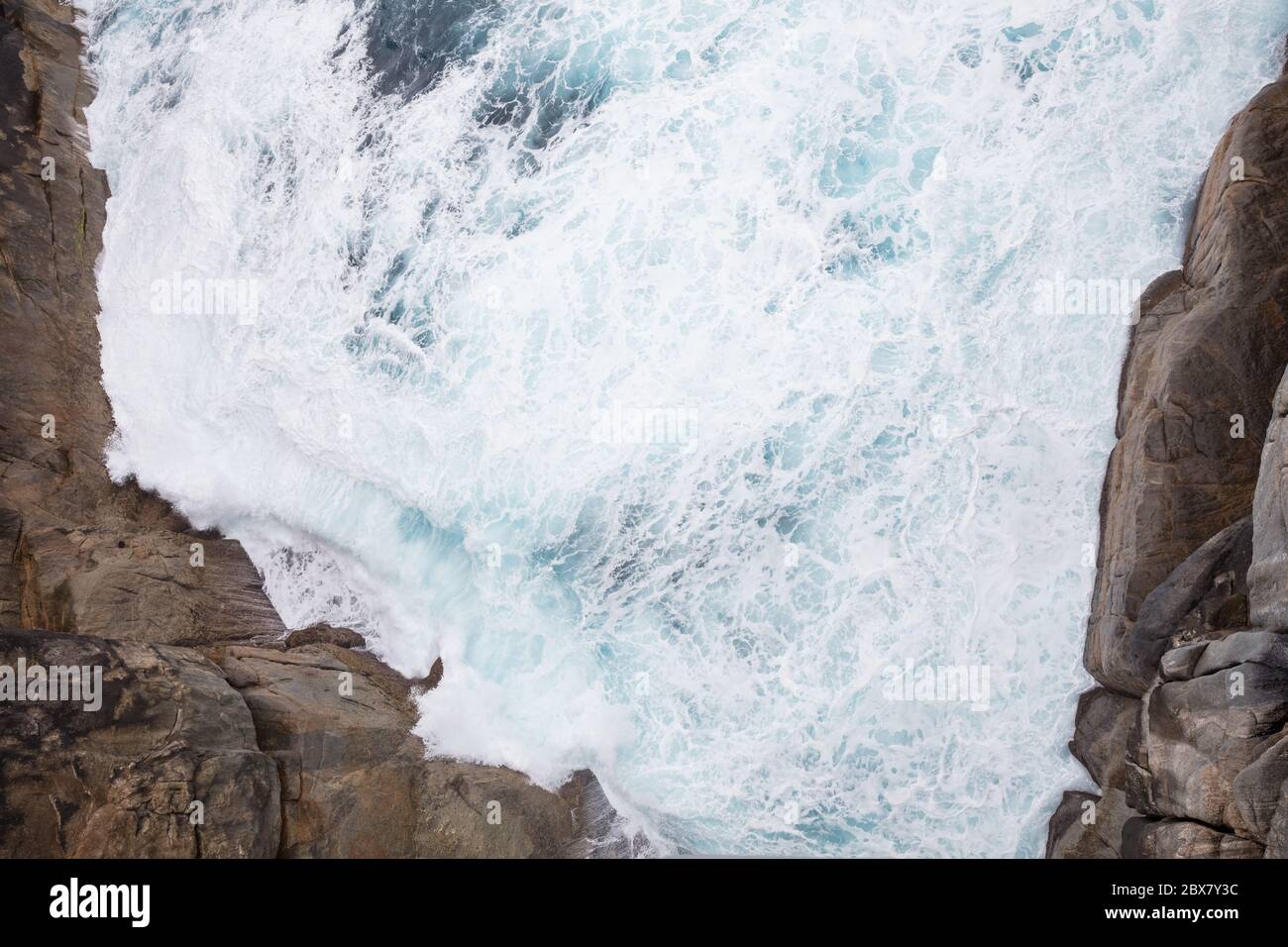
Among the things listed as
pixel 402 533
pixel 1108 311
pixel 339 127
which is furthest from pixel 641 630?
pixel 339 127

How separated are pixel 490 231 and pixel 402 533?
Result: 4.43m

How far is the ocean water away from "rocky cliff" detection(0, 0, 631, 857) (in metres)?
0.55

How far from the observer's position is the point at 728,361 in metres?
12.5

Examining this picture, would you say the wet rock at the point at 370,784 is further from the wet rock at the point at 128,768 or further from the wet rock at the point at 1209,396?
the wet rock at the point at 1209,396

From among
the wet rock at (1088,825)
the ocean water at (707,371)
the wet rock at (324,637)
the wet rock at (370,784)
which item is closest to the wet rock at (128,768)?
the wet rock at (370,784)

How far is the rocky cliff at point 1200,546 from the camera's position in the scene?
860 centimetres

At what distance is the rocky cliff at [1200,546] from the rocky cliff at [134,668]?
607 centimetres

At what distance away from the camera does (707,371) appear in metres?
12.5

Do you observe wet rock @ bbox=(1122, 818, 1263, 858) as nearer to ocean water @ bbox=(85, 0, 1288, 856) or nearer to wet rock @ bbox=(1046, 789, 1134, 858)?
wet rock @ bbox=(1046, 789, 1134, 858)

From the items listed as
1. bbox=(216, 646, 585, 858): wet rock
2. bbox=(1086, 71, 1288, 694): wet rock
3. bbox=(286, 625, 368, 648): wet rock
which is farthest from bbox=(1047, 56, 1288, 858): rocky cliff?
bbox=(286, 625, 368, 648): wet rock

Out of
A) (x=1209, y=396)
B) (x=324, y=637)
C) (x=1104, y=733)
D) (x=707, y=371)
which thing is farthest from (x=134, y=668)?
(x=1209, y=396)

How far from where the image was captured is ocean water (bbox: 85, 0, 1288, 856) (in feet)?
37.8
